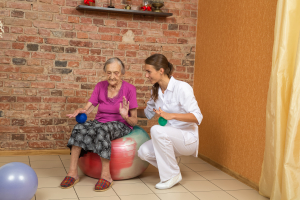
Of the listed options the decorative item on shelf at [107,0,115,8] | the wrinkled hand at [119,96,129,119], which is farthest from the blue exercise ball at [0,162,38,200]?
the decorative item on shelf at [107,0,115,8]

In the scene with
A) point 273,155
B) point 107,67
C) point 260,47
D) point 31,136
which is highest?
point 260,47

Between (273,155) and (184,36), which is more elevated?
Result: (184,36)

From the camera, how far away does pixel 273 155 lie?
2.37 m

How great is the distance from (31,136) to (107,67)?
1.36 meters

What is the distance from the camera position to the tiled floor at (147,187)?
247 cm

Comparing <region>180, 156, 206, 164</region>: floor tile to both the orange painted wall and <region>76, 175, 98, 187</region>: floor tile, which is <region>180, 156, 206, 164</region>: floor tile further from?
<region>76, 175, 98, 187</region>: floor tile

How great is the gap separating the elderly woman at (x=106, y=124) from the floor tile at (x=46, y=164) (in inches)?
23.6


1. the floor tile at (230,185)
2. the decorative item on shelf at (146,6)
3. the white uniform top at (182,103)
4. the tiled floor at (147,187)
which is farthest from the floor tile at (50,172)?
the decorative item on shelf at (146,6)

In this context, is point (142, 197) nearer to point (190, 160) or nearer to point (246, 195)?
point (246, 195)

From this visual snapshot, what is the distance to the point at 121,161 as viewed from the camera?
9.03ft

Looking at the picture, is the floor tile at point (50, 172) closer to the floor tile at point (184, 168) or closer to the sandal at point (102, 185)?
the sandal at point (102, 185)

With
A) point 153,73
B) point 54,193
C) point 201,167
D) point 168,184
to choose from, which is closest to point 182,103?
point 153,73

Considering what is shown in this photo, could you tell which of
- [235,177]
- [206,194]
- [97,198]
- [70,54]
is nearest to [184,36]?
[70,54]

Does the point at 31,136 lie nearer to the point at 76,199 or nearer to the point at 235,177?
the point at 76,199
